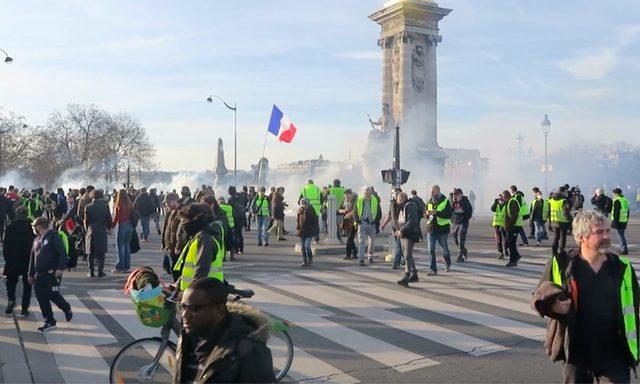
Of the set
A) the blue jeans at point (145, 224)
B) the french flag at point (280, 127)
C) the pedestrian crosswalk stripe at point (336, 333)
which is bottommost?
the pedestrian crosswalk stripe at point (336, 333)

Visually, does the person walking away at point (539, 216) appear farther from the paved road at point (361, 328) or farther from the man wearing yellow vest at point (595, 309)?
the man wearing yellow vest at point (595, 309)

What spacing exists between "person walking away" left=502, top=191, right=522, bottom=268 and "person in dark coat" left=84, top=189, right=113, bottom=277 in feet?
28.0

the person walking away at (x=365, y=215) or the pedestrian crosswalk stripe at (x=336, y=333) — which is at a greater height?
the person walking away at (x=365, y=215)

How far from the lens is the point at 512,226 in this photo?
1488 centimetres

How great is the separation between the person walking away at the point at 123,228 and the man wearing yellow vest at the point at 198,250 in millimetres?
8005

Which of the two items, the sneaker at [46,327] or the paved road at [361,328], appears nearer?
the paved road at [361,328]

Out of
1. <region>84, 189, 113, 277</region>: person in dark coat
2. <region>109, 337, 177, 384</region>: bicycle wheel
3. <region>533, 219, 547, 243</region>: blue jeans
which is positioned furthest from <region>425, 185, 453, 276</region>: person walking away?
<region>109, 337, 177, 384</region>: bicycle wheel

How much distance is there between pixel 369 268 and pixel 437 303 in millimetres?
4392

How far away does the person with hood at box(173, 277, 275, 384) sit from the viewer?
271 cm

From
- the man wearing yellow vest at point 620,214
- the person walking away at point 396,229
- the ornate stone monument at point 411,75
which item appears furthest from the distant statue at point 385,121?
the person walking away at point 396,229

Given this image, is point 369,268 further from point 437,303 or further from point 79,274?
Answer: point 79,274

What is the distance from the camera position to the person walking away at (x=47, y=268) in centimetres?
833

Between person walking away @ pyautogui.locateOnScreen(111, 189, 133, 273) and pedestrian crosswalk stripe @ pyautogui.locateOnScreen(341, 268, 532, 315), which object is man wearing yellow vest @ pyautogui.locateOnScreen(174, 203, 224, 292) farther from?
person walking away @ pyautogui.locateOnScreen(111, 189, 133, 273)

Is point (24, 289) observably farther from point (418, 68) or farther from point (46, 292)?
→ point (418, 68)
